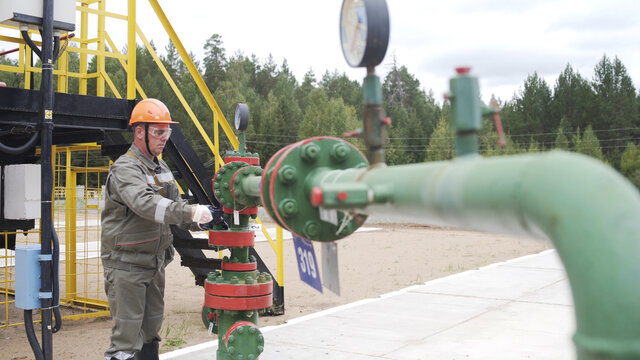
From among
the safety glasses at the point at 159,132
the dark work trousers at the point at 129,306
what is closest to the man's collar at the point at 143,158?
the safety glasses at the point at 159,132

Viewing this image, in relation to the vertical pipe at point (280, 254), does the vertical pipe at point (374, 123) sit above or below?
above

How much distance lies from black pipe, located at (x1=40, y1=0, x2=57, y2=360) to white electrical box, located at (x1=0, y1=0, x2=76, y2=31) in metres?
0.16

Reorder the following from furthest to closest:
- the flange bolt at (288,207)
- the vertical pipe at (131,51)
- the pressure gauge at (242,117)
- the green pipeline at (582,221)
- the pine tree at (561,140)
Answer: the pine tree at (561,140)
the vertical pipe at (131,51)
the pressure gauge at (242,117)
the flange bolt at (288,207)
the green pipeline at (582,221)

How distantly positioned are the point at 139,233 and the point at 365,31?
236cm

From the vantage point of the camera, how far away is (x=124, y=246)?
355cm

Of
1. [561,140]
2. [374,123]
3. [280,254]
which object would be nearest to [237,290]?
[374,123]

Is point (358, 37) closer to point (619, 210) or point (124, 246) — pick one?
point (619, 210)

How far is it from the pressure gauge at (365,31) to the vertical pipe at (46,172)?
2.62m

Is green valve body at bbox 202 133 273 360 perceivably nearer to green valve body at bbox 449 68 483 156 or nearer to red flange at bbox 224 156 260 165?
red flange at bbox 224 156 260 165

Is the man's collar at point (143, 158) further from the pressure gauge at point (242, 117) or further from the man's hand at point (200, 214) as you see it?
the man's hand at point (200, 214)

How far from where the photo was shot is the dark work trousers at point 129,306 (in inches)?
137

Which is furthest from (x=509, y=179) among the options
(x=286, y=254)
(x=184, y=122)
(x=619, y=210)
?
(x=184, y=122)

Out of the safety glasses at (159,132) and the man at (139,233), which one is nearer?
the man at (139,233)

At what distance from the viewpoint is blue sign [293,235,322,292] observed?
238 centimetres
